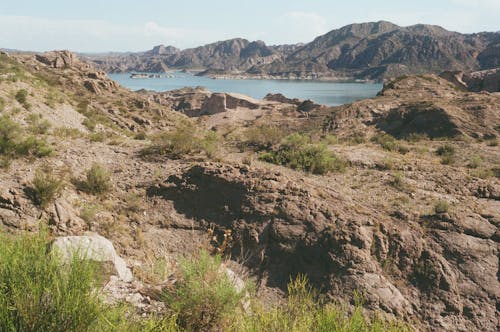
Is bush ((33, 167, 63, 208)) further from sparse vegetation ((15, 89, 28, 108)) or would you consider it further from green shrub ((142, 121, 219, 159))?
sparse vegetation ((15, 89, 28, 108))

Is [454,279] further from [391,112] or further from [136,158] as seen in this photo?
A: [391,112]

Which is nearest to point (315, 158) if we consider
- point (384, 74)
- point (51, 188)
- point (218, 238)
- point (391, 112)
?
point (218, 238)

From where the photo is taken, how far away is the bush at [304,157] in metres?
11.5

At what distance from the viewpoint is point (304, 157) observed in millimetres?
11898

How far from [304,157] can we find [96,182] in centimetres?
648

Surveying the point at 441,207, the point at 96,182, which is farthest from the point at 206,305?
the point at 441,207

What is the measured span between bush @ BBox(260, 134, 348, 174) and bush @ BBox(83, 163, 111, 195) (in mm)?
5730

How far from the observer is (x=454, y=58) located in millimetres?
190875

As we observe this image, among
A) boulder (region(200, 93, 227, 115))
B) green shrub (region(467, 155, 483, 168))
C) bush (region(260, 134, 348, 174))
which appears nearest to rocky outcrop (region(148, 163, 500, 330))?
bush (region(260, 134, 348, 174))

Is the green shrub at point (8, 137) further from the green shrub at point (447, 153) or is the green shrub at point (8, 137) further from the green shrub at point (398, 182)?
the green shrub at point (447, 153)

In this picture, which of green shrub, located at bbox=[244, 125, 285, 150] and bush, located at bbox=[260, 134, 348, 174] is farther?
green shrub, located at bbox=[244, 125, 285, 150]

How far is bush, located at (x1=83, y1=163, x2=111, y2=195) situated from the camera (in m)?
8.31

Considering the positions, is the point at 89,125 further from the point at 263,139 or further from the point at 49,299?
the point at 49,299

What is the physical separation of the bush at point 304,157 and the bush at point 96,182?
18.8 feet
